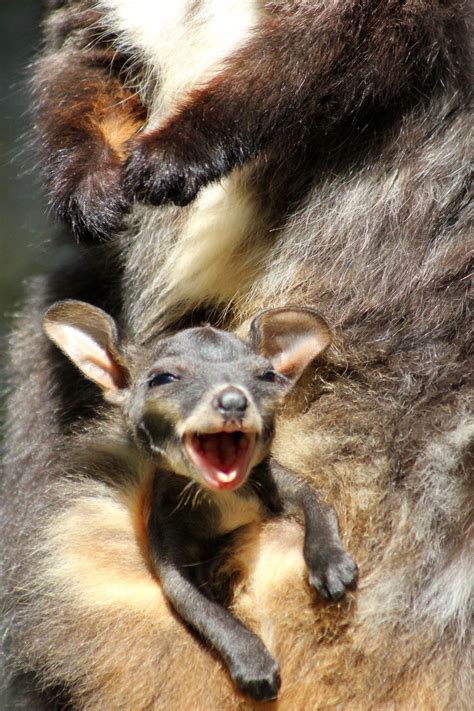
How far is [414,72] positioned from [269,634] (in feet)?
4.70

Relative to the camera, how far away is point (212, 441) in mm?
2568

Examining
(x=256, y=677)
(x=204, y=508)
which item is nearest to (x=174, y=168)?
(x=204, y=508)

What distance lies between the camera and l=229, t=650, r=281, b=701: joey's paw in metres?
2.57

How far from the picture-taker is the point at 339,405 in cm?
298

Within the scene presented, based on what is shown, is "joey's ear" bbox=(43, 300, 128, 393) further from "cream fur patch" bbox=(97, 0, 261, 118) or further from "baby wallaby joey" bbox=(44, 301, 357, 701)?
"cream fur patch" bbox=(97, 0, 261, 118)

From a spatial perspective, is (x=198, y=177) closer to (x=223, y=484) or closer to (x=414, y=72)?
(x=414, y=72)

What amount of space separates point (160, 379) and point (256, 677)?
703 millimetres

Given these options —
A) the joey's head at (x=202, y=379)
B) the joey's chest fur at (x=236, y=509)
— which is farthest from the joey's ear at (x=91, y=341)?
the joey's chest fur at (x=236, y=509)

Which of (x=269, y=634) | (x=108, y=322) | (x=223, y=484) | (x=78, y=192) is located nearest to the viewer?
(x=223, y=484)

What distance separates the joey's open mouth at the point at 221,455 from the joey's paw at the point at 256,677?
0.40m

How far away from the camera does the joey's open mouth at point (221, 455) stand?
2.50 metres

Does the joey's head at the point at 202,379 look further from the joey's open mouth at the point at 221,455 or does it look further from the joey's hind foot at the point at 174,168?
the joey's hind foot at the point at 174,168

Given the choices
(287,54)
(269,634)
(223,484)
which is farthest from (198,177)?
(269,634)

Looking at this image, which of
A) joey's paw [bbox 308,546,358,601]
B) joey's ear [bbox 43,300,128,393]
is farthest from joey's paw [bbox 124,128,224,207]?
joey's paw [bbox 308,546,358,601]
